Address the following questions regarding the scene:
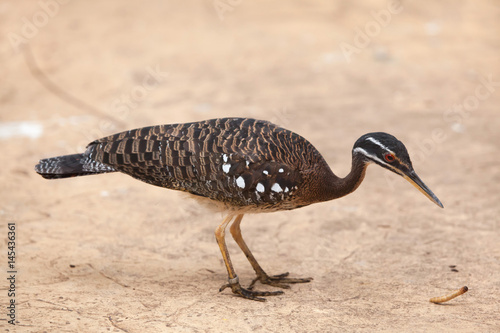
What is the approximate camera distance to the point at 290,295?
17.0ft

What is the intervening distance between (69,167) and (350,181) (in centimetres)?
251

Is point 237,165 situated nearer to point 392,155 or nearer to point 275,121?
point 392,155

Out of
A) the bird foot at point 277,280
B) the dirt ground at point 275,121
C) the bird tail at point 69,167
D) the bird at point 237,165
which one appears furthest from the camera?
the bird foot at point 277,280

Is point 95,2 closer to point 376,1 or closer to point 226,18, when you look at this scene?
point 226,18

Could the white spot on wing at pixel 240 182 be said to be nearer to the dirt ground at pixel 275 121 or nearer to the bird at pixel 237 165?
the bird at pixel 237 165

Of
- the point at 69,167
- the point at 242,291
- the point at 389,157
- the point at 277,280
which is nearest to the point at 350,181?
the point at 389,157

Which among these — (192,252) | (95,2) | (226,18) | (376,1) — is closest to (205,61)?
(226,18)

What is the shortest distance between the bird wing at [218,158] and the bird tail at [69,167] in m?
0.06

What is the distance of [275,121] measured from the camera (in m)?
9.48

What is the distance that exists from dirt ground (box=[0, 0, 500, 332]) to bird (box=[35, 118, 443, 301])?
58 cm

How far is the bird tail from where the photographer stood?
5.30m

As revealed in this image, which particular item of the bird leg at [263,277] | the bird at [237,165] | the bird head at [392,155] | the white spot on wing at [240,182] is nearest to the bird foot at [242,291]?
the bird at [237,165]

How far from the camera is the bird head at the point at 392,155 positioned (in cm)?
493

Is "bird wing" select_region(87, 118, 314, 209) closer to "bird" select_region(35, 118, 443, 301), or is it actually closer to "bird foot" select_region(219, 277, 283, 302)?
"bird" select_region(35, 118, 443, 301)
